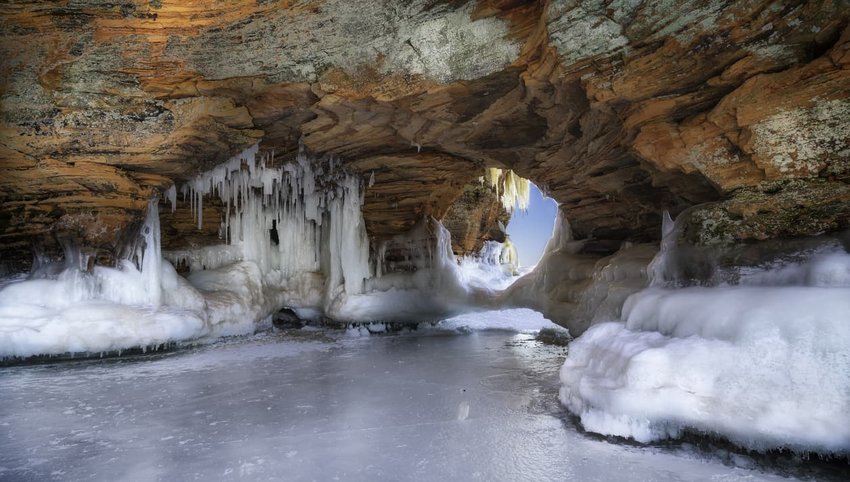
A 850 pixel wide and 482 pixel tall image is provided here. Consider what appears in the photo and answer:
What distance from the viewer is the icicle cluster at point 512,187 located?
15555 mm

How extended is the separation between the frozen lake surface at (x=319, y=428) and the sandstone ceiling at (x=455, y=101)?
2652mm

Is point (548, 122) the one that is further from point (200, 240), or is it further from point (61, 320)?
point (200, 240)

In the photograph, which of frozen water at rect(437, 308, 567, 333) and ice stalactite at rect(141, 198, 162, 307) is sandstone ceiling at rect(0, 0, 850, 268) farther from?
frozen water at rect(437, 308, 567, 333)

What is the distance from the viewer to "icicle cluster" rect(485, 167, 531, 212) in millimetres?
15555

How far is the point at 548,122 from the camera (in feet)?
23.4

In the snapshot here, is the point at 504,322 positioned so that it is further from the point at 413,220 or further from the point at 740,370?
the point at 740,370

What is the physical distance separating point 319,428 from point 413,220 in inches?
339

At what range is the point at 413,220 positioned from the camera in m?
12.1

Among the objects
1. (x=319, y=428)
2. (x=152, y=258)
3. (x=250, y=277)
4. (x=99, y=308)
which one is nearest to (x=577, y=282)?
(x=319, y=428)

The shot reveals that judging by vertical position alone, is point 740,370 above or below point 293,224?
below

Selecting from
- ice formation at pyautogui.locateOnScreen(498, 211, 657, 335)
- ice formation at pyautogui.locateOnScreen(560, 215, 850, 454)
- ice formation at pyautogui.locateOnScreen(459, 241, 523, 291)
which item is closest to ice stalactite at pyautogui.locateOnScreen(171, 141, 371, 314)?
ice formation at pyautogui.locateOnScreen(498, 211, 657, 335)

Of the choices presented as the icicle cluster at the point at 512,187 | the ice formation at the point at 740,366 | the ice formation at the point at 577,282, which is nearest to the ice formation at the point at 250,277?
the ice formation at the point at 577,282

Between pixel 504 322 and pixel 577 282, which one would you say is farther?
pixel 504 322

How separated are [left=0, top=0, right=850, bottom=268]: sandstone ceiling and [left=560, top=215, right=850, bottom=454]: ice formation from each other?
1233 mm
